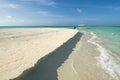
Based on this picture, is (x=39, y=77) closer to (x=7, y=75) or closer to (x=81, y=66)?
(x=7, y=75)

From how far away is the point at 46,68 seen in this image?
6.73 metres

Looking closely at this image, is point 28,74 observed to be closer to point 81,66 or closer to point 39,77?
point 39,77

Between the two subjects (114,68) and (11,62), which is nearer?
(11,62)

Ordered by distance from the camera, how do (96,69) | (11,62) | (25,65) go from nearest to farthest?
1. (25,65)
2. (11,62)
3. (96,69)

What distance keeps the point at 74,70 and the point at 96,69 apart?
43.2 inches

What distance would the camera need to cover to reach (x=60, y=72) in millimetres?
6352

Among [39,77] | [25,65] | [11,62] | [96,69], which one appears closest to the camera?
[39,77]

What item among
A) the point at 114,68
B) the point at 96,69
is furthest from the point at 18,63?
the point at 114,68

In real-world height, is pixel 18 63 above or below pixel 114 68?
above

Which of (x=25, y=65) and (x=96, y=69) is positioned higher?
(x=25, y=65)

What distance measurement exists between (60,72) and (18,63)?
1820 millimetres

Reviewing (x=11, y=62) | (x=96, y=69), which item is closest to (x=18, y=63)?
(x=11, y=62)

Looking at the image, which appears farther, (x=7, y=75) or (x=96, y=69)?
(x=96, y=69)

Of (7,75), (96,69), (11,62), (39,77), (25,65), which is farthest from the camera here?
(96,69)
